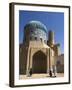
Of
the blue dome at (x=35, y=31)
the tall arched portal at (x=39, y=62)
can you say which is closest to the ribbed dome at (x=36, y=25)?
the blue dome at (x=35, y=31)

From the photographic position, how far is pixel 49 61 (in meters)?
2.08

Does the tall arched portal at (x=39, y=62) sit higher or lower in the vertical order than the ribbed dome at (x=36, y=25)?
lower

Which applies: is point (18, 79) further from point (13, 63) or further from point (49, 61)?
point (49, 61)

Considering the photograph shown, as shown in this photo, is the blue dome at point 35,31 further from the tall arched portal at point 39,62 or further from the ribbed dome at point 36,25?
the tall arched portal at point 39,62

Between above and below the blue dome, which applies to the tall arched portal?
below

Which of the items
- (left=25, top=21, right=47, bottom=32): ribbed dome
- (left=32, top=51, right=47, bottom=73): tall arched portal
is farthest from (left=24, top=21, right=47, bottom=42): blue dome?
(left=32, top=51, right=47, bottom=73): tall arched portal

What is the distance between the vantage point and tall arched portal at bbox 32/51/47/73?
203cm

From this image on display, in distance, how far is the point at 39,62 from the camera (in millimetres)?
2043

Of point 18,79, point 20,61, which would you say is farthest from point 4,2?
point 18,79

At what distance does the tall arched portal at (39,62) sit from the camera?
6.65 feet

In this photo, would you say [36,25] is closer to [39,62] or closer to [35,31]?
[35,31]

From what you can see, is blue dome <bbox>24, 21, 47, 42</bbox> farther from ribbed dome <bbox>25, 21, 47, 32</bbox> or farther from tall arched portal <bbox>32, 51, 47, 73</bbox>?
tall arched portal <bbox>32, 51, 47, 73</bbox>

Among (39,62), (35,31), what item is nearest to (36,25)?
(35,31)

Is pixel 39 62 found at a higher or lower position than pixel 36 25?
lower
